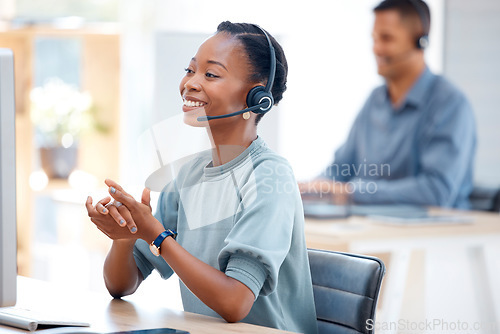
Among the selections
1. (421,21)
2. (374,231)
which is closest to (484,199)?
(374,231)

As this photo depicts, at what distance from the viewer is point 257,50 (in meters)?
1.07

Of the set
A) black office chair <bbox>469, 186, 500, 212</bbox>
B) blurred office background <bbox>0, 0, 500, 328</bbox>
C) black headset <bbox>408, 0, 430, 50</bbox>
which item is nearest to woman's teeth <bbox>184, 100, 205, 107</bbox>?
blurred office background <bbox>0, 0, 500, 328</bbox>

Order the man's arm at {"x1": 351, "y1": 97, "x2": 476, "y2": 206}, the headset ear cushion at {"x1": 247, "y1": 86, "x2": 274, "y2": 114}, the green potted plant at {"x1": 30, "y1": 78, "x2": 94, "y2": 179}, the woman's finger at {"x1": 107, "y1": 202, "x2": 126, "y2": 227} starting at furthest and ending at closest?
the green potted plant at {"x1": 30, "y1": 78, "x2": 94, "y2": 179} → the man's arm at {"x1": 351, "y1": 97, "x2": 476, "y2": 206} → the headset ear cushion at {"x1": 247, "y1": 86, "x2": 274, "y2": 114} → the woman's finger at {"x1": 107, "y1": 202, "x2": 126, "y2": 227}

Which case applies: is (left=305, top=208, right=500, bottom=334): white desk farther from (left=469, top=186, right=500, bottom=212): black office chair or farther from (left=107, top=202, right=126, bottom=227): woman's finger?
(left=107, top=202, right=126, bottom=227): woman's finger

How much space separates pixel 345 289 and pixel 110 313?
0.36m

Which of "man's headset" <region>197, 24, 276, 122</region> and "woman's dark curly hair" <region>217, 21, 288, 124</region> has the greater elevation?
"woman's dark curly hair" <region>217, 21, 288, 124</region>

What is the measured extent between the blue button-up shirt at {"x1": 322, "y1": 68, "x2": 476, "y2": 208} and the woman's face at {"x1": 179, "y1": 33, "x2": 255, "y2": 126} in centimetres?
118

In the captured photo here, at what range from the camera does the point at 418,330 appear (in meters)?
2.06

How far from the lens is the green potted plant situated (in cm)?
321

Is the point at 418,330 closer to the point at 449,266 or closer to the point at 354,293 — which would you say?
the point at 449,266

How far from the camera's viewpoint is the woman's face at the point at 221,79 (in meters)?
1.06

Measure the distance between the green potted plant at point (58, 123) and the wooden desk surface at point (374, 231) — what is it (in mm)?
1586

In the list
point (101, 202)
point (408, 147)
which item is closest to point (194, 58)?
point (101, 202)

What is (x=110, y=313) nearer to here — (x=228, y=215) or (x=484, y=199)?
(x=228, y=215)
